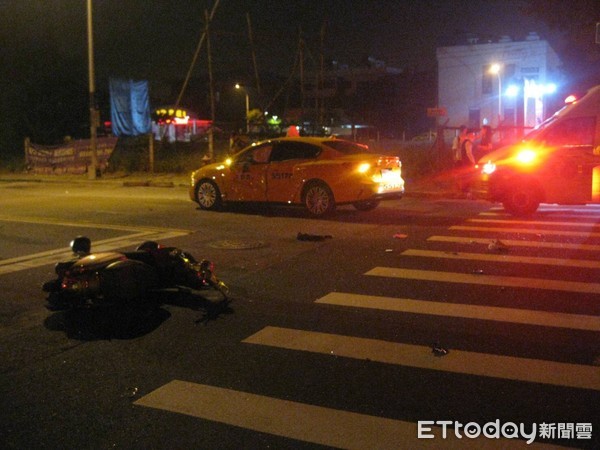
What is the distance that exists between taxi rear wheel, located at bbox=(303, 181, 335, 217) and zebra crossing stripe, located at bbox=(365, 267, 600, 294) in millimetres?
5167

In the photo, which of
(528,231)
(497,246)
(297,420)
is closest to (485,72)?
(528,231)

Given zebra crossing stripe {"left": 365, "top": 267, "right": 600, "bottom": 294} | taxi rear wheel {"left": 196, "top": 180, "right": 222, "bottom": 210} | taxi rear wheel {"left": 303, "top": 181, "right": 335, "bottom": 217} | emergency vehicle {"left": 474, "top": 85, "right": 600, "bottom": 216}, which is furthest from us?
taxi rear wheel {"left": 196, "top": 180, "right": 222, "bottom": 210}

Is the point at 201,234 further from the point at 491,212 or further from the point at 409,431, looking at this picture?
the point at 409,431

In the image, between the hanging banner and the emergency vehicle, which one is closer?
the emergency vehicle

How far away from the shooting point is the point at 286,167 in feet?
47.8

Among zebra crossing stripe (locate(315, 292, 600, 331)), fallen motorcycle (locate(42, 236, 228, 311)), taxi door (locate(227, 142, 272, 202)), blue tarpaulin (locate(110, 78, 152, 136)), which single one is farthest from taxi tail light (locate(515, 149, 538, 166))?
blue tarpaulin (locate(110, 78, 152, 136))

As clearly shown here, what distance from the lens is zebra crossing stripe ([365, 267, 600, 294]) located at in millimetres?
7832

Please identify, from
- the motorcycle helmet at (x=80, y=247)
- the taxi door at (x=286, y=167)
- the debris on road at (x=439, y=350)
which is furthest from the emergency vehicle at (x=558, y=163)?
the motorcycle helmet at (x=80, y=247)

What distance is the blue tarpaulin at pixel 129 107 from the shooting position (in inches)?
1703

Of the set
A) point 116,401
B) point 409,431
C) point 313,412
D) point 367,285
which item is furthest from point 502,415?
point 367,285

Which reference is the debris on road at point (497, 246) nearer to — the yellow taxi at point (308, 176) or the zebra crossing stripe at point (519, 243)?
the zebra crossing stripe at point (519, 243)

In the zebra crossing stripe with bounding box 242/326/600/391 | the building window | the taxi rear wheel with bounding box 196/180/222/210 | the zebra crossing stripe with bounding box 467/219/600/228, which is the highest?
the building window

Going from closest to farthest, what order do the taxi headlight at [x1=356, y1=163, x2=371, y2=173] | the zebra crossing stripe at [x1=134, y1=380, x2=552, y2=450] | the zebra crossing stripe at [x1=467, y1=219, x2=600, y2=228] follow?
the zebra crossing stripe at [x1=134, y1=380, x2=552, y2=450], the zebra crossing stripe at [x1=467, y1=219, x2=600, y2=228], the taxi headlight at [x1=356, y1=163, x2=371, y2=173]

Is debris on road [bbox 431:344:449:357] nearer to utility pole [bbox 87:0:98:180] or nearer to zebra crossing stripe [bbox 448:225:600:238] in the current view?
zebra crossing stripe [bbox 448:225:600:238]
